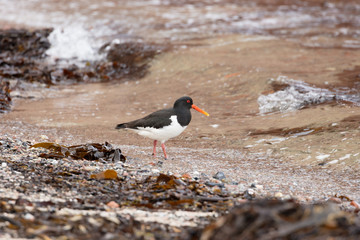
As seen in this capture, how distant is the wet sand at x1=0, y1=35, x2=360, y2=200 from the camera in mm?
7219

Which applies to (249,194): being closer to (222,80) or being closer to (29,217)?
(29,217)

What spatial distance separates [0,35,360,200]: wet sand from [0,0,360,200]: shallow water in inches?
1.2

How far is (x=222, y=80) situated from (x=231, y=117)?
229 centimetres

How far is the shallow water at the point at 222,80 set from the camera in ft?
28.1

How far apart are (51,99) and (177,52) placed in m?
4.13

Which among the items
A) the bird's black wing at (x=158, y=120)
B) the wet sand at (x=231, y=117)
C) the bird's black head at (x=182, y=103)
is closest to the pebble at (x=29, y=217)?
the wet sand at (x=231, y=117)

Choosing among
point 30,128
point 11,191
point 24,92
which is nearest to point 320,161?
point 11,191

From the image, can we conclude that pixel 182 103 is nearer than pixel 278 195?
No

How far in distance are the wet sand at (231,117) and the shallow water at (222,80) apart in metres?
0.03

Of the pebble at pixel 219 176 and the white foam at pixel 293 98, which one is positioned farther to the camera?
the white foam at pixel 293 98

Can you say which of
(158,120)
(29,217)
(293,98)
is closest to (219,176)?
(158,120)

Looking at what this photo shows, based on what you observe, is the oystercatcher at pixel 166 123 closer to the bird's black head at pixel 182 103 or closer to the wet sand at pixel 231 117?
the bird's black head at pixel 182 103

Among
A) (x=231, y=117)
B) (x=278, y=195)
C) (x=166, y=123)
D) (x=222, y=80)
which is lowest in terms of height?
(x=278, y=195)

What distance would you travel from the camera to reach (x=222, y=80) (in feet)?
40.2
